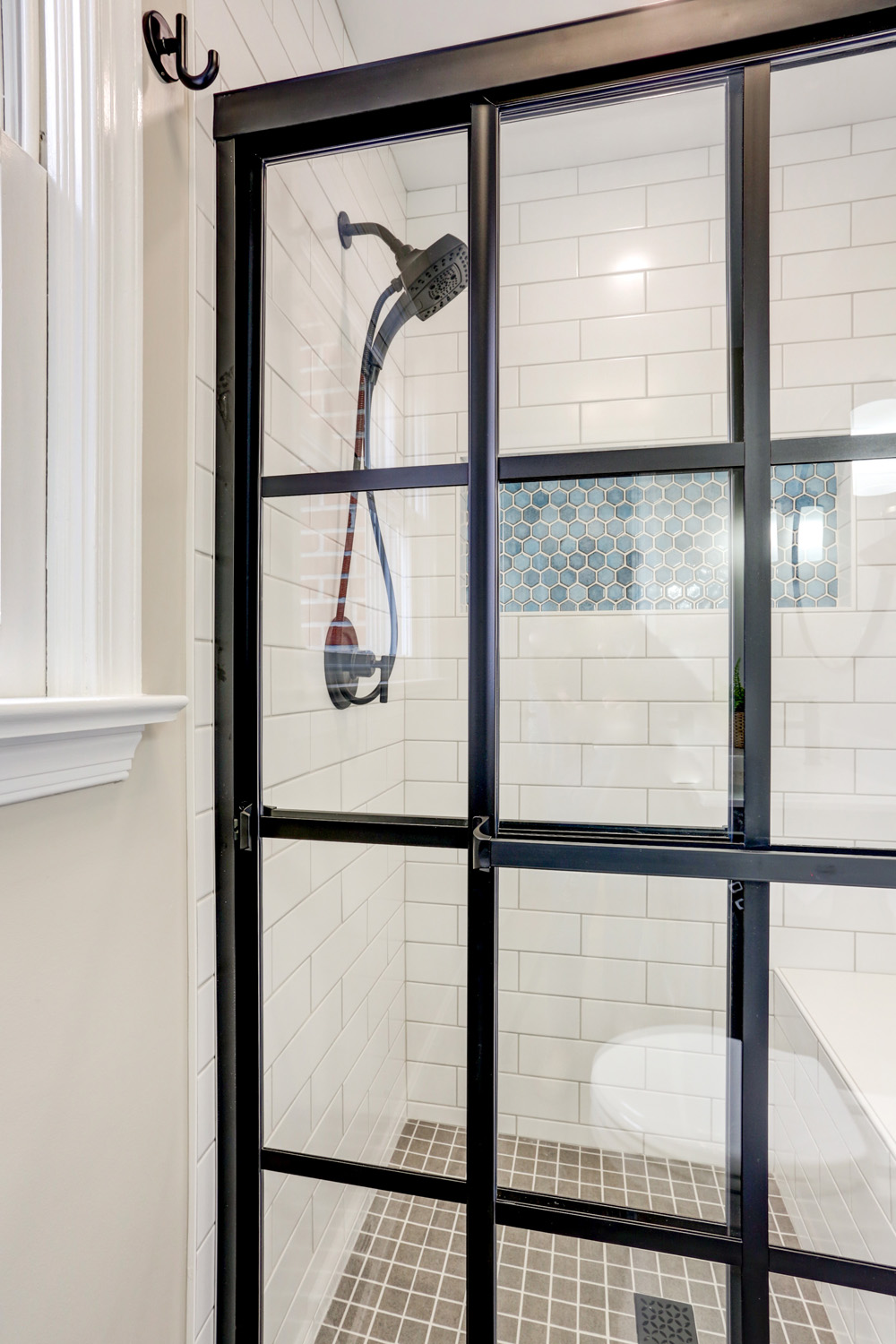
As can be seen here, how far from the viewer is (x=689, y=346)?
857 mm

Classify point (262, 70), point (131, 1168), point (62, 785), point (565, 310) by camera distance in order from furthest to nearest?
point (262, 70) < point (565, 310) < point (131, 1168) < point (62, 785)

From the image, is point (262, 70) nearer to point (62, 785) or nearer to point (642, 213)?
point (642, 213)

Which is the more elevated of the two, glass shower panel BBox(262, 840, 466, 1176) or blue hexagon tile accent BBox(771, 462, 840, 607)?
blue hexagon tile accent BBox(771, 462, 840, 607)

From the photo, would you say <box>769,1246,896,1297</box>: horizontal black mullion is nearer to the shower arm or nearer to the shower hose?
the shower hose

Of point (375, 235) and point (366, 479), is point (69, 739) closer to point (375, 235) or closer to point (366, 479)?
point (366, 479)

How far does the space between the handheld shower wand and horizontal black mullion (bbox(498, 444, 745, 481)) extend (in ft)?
0.71

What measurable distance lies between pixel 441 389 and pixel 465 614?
32 cm

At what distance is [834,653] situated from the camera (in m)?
0.82

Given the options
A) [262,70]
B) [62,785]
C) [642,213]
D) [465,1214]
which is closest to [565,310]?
[642,213]

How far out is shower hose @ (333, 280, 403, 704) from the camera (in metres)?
0.95

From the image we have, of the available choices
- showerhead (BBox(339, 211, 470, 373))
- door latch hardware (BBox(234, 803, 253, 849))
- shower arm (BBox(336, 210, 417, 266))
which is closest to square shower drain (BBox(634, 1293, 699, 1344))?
door latch hardware (BBox(234, 803, 253, 849))

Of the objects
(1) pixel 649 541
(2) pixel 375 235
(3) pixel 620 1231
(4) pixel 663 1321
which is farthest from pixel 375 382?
(4) pixel 663 1321

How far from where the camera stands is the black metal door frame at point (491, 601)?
82 centimetres

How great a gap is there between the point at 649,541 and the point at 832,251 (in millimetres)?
415
